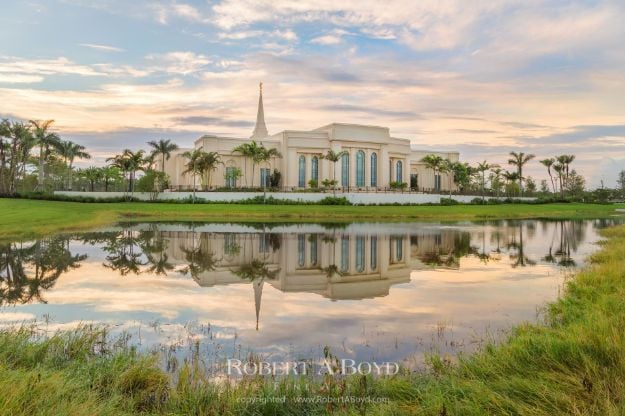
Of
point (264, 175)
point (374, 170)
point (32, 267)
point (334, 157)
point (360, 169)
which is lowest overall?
point (32, 267)

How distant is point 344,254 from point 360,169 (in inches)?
2246

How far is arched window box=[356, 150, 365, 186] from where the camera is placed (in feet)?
253

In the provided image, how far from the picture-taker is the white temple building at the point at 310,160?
73.1 meters

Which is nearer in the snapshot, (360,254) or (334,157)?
(360,254)

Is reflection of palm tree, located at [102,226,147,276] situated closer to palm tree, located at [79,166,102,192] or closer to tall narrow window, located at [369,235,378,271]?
tall narrow window, located at [369,235,378,271]

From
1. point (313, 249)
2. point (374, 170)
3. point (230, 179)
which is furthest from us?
point (374, 170)

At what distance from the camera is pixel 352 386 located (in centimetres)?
599

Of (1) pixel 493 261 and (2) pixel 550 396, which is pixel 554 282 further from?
(2) pixel 550 396

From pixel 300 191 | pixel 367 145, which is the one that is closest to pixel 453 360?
pixel 300 191

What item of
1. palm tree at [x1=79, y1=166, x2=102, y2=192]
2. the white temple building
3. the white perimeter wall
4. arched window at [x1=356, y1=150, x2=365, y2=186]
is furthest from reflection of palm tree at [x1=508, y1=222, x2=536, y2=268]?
palm tree at [x1=79, y1=166, x2=102, y2=192]

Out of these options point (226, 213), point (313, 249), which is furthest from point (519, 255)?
point (226, 213)

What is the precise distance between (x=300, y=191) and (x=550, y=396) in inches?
2455

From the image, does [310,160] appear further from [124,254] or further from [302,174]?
[124,254]

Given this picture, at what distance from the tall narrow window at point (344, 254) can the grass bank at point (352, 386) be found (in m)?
10.6
